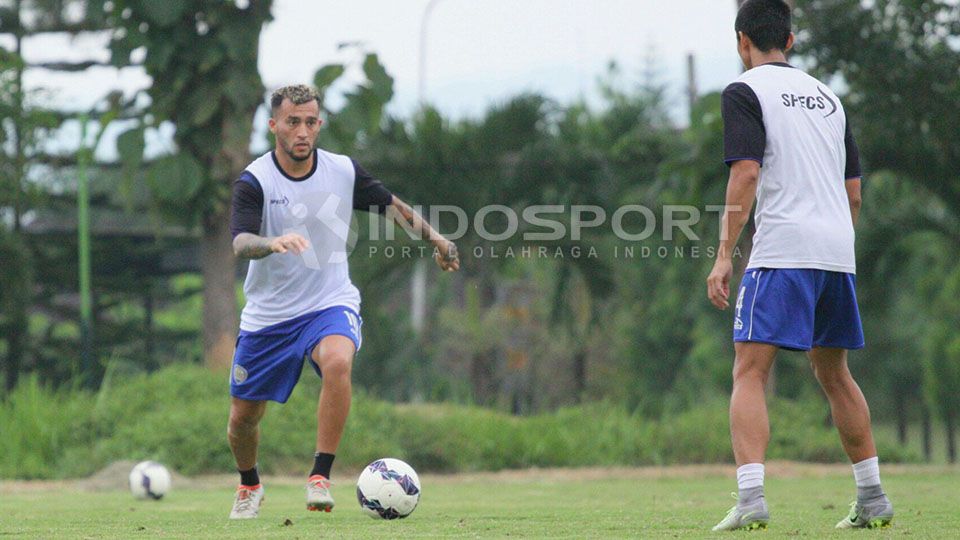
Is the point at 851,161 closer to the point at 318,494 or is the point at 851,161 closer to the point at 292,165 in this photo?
the point at 292,165

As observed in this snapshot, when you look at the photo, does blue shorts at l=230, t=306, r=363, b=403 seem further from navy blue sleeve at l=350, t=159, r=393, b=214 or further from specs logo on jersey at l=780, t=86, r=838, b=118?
specs logo on jersey at l=780, t=86, r=838, b=118

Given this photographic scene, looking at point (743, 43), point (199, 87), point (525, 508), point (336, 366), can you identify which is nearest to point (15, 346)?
point (199, 87)

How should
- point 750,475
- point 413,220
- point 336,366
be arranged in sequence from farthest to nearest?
point 413,220
point 336,366
point 750,475

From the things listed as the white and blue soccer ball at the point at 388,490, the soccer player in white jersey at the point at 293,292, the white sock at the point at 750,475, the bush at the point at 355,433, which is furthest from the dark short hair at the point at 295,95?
the bush at the point at 355,433

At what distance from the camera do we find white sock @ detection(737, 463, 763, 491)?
520 centimetres

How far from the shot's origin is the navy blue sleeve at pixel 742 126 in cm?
536

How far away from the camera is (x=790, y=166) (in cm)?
545

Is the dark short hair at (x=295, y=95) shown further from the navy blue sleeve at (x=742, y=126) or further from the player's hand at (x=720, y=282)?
the player's hand at (x=720, y=282)

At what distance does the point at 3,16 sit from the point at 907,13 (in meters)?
10.8

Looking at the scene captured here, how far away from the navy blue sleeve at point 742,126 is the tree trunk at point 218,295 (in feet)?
34.9

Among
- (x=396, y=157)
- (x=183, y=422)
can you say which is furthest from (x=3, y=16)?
(x=183, y=422)

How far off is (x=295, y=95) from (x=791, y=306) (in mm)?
2802

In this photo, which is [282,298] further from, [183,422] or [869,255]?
[869,255]
